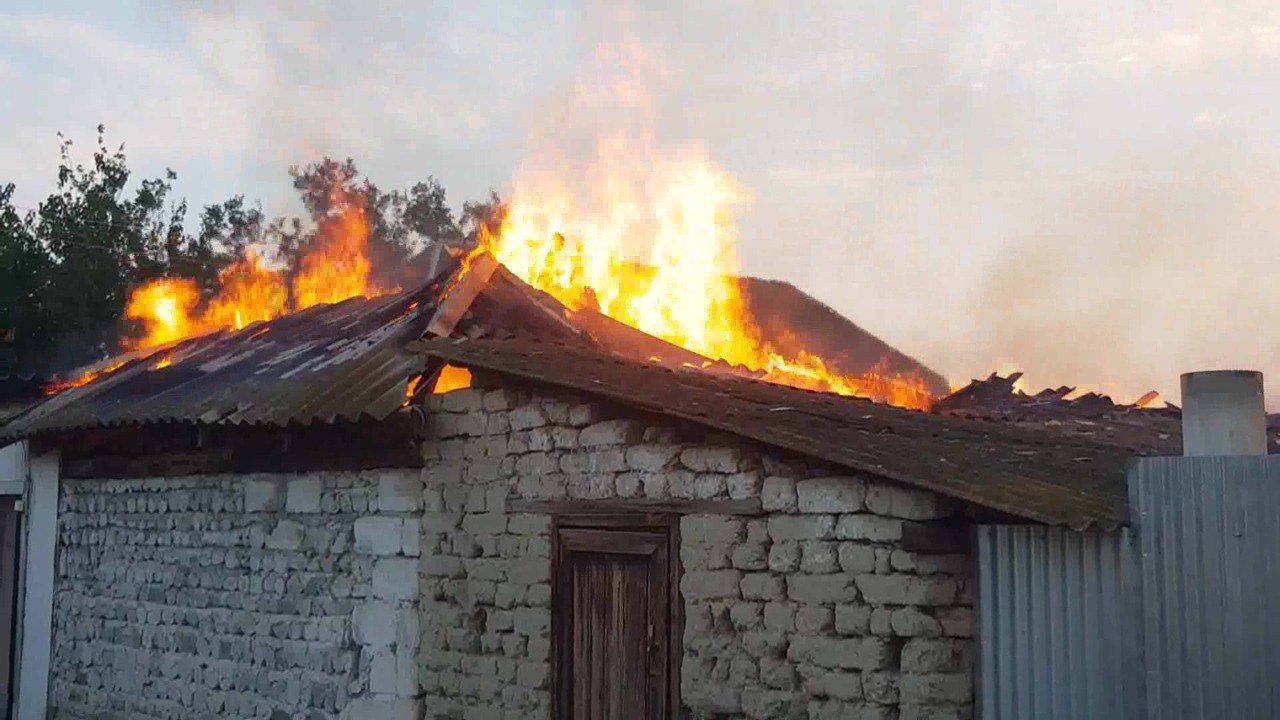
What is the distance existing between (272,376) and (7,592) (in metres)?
5.55

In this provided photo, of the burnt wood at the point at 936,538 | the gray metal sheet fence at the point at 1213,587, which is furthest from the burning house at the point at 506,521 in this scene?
the gray metal sheet fence at the point at 1213,587

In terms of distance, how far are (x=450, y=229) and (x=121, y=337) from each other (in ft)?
33.7

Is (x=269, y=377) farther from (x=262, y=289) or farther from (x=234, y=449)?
(x=262, y=289)

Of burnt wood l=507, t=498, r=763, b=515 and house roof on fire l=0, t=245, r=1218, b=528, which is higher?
house roof on fire l=0, t=245, r=1218, b=528

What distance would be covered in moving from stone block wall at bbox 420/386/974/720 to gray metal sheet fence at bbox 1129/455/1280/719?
932 mm

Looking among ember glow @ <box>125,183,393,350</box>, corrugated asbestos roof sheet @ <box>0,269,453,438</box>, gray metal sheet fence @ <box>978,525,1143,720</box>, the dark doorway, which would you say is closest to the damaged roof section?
corrugated asbestos roof sheet @ <box>0,269,453,438</box>

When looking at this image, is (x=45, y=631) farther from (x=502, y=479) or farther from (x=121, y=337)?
(x=121, y=337)

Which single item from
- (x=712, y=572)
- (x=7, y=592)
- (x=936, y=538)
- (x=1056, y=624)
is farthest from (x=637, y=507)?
(x=7, y=592)

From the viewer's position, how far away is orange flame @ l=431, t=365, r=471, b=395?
970 centimetres

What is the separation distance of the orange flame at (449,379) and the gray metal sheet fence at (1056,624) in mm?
4818

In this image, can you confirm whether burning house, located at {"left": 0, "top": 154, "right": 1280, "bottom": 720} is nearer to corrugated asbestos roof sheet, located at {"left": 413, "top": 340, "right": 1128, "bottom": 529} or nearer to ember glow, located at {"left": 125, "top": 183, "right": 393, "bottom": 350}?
corrugated asbestos roof sheet, located at {"left": 413, "top": 340, "right": 1128, "bottom": 529}

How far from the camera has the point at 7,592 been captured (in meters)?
14.0

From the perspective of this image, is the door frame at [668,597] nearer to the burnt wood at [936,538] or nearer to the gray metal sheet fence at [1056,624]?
the burnt wood at [936,538]

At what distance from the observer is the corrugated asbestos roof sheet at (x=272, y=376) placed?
9.27m
